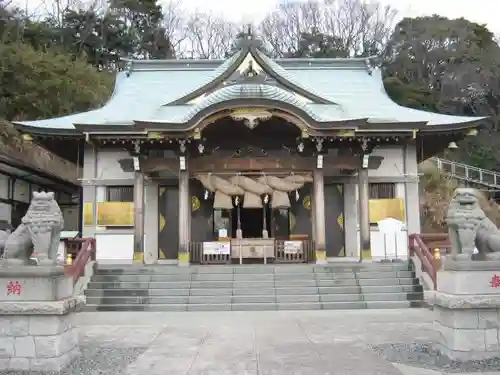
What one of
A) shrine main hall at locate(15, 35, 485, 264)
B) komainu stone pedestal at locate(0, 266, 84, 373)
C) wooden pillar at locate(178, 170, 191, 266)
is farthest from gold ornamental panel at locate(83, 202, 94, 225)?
komainu stone pedestal at locate(0, 266, 84, 373)

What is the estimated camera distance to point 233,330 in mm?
8805

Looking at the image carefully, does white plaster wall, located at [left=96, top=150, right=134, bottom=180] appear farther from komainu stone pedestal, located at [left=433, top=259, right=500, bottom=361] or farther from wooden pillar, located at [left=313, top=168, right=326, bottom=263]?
komainu stone pedestal, located at [left=433, top=259, right=500, bottom=361]

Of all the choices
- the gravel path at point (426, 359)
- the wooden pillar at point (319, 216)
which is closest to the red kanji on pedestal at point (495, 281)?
the gravel path at point (426, 359)

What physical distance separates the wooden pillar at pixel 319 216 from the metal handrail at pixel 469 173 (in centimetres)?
1775

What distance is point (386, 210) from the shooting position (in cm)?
1584

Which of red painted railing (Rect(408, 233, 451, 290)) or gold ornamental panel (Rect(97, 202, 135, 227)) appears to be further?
gold ornamental panel (Rect(97, 202, 135, 227))

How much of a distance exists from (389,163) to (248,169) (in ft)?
15.5

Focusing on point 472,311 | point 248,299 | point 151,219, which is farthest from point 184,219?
point 472,311

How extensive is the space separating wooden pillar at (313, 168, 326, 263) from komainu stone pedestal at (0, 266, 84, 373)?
9227mm

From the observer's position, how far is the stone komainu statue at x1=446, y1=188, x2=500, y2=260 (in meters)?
6.76

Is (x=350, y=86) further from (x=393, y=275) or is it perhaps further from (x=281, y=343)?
(x=281, y=343)

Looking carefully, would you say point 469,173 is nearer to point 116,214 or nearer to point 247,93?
point 247,93

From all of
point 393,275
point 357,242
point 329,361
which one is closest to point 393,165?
point 357,242

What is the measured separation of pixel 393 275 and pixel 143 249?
7.34 metres
